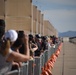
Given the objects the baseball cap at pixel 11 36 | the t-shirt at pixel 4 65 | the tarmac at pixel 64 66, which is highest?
the baseball cap at pixel 11 36

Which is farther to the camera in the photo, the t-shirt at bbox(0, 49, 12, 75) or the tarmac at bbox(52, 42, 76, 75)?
the tarmac at bbox(52, 42, 76, 75)

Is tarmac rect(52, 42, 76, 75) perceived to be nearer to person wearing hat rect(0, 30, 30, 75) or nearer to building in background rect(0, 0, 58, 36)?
building in background rect(0, 0, 58, 36)

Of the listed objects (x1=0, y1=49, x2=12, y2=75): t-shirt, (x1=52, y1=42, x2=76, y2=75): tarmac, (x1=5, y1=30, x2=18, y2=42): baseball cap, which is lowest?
(x1=52, y1=42, x2=76, y2=75): tarmac

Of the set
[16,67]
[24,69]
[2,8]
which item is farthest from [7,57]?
[2,8]

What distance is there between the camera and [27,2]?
43.8m

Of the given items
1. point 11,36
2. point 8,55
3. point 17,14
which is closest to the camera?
point 8,55

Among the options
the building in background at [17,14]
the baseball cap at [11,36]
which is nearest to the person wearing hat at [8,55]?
the baseball cap at [11,36]

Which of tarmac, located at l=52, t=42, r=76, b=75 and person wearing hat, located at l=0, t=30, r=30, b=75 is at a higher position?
person wearing hat, located at l=0, t=30, r=30, b=75

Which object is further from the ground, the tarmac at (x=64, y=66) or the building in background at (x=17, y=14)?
the building in background at (x=17, y=14)

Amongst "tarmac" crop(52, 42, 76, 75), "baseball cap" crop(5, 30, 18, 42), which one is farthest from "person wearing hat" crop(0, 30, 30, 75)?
"tarmac" crop(52, 42, 76, 75)

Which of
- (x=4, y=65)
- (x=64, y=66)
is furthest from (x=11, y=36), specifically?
(x=64, y=66)

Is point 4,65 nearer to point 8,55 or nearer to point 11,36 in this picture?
point 8,55

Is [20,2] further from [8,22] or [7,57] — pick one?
[7,57]

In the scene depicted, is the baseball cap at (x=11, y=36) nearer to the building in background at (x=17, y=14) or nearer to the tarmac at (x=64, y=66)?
the tarmac at (x=64, y=66)
